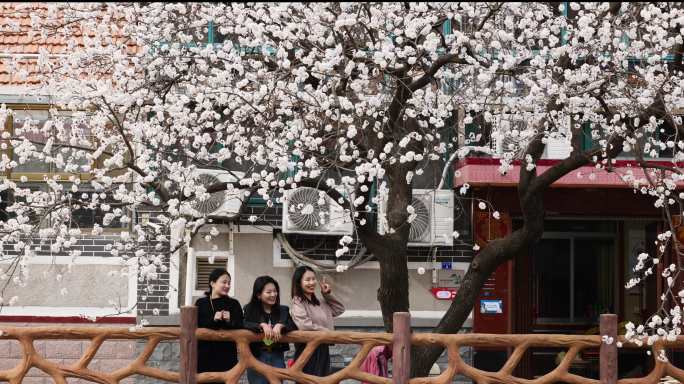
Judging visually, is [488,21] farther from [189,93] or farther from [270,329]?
[270,329]

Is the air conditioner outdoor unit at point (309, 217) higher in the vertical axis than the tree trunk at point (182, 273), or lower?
higher

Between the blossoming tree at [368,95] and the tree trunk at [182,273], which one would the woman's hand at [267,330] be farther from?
the tree trunk at [182,273]

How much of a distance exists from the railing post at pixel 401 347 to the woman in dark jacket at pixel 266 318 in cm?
95

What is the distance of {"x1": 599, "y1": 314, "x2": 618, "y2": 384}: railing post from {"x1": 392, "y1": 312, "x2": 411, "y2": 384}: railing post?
172cm

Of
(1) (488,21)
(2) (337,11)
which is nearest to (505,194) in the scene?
(1) (488,21)

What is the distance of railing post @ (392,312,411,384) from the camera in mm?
9289

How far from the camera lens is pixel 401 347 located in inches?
367

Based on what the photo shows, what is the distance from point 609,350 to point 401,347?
6.05 feet

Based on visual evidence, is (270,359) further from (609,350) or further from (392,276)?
(609,350)

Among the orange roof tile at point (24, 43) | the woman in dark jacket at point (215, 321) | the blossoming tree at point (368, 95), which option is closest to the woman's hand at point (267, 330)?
the woman in dark jacket at point (215, 321)

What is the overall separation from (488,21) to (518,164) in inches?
141

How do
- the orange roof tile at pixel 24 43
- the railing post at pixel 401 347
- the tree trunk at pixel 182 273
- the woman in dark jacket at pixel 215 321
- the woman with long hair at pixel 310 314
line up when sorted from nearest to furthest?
1. the railing post at pixel 401 347
2. the woman in dark jacket at pixel 215 321
3. the woman with long hair at pixel 310 314
4. the orange roof tile at pixel 24 43
5. the tree trunk at pixel 182 273

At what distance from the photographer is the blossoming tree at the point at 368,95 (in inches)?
384

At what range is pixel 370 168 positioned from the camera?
9766 millimetres
